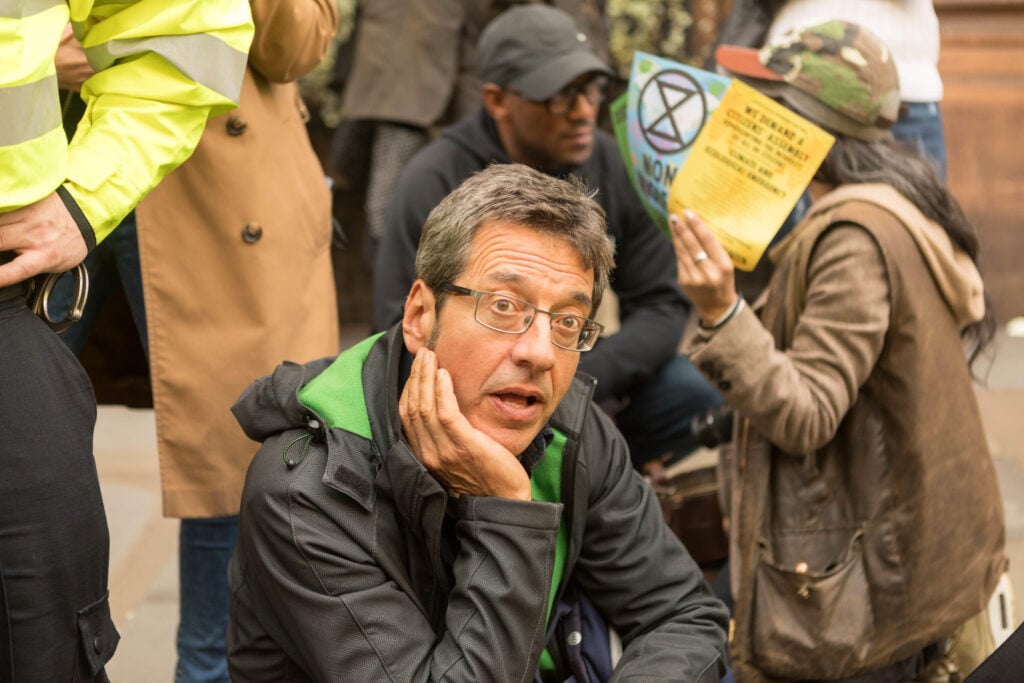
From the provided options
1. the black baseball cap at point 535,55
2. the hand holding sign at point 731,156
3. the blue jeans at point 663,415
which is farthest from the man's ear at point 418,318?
the blue jeans at point 663,415

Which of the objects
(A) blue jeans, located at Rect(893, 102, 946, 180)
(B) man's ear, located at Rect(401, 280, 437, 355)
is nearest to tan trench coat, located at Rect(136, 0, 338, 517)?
(B) man's ear, located at Rect(401, 280, 437, 355)

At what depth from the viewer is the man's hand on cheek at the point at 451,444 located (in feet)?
7.08

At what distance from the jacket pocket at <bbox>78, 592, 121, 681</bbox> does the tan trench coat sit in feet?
2.10

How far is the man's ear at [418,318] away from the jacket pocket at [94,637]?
2.16 feet

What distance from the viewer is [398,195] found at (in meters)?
4.04

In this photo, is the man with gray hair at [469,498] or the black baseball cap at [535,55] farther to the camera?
the black baseball cap at [535,55]

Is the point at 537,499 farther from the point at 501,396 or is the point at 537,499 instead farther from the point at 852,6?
the point at 852,6

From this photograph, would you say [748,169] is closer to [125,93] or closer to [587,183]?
[587,183]

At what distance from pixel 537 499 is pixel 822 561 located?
3.21ft

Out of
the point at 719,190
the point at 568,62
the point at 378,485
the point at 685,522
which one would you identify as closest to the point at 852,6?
the point at 568,62

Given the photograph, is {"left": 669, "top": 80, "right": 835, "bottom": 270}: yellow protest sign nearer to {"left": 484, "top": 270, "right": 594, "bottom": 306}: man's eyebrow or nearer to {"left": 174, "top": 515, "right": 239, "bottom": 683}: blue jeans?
{"left": 484, "top": 270, "right": 594, "bottom": 306}: man's eyebrow

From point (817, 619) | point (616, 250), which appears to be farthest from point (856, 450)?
point (616, 250)

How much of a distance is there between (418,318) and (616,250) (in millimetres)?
1820

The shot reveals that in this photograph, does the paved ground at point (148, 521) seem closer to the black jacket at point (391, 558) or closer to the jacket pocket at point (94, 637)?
the black jacket at point (391, 558)
